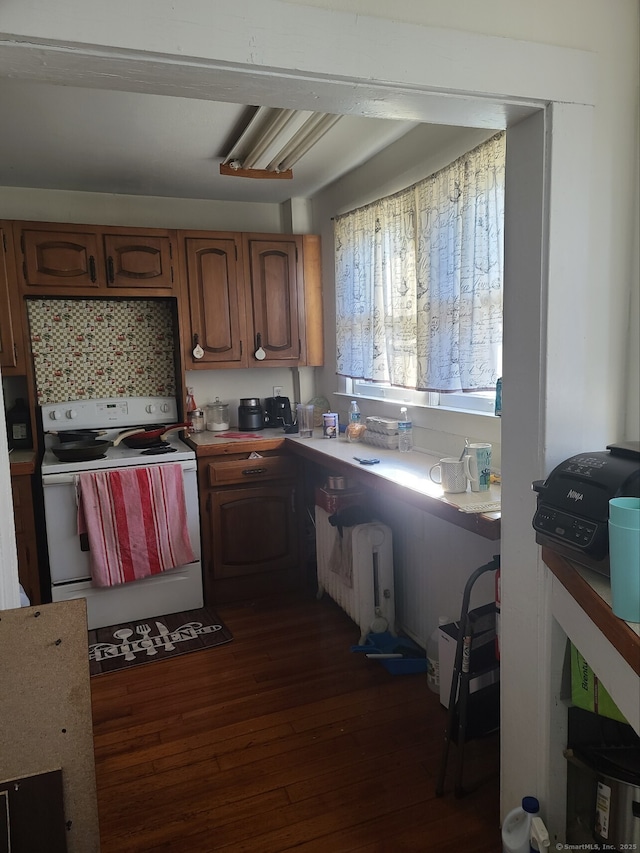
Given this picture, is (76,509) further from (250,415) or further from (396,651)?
(396,651)

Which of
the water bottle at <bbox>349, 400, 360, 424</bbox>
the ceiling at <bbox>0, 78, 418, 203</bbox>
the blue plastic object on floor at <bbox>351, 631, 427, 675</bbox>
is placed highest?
the ceiling at <bbox>0, 78, 418, 203</bbox>

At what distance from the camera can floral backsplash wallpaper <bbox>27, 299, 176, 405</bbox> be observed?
3.51 meters

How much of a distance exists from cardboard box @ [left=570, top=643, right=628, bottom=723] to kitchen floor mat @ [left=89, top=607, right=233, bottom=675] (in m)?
1.89

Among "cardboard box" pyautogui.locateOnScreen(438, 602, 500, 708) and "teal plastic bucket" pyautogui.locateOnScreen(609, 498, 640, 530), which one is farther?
"cardboard box" pyautogui.locateOnScreen(438, 602, 500, 708)

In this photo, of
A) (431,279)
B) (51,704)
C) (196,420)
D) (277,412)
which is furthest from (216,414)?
(51,704)

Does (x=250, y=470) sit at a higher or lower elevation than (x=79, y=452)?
lower

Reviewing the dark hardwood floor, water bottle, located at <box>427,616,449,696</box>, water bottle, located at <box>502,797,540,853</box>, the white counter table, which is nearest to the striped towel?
the white counter table

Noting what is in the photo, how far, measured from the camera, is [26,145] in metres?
2.81

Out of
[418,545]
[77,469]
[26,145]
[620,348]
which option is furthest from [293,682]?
[26,145]

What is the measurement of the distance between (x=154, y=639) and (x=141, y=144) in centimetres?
237

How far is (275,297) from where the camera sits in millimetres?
3717

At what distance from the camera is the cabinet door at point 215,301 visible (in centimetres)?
353

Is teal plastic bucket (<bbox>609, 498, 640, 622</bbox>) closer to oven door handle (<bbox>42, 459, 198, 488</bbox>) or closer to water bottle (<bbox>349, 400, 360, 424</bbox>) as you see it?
water bottle (<bbox>349, 400, 360, 424</bbox>)

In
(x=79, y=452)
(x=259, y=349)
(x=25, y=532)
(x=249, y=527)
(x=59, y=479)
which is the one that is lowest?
(x=249, y=527)
